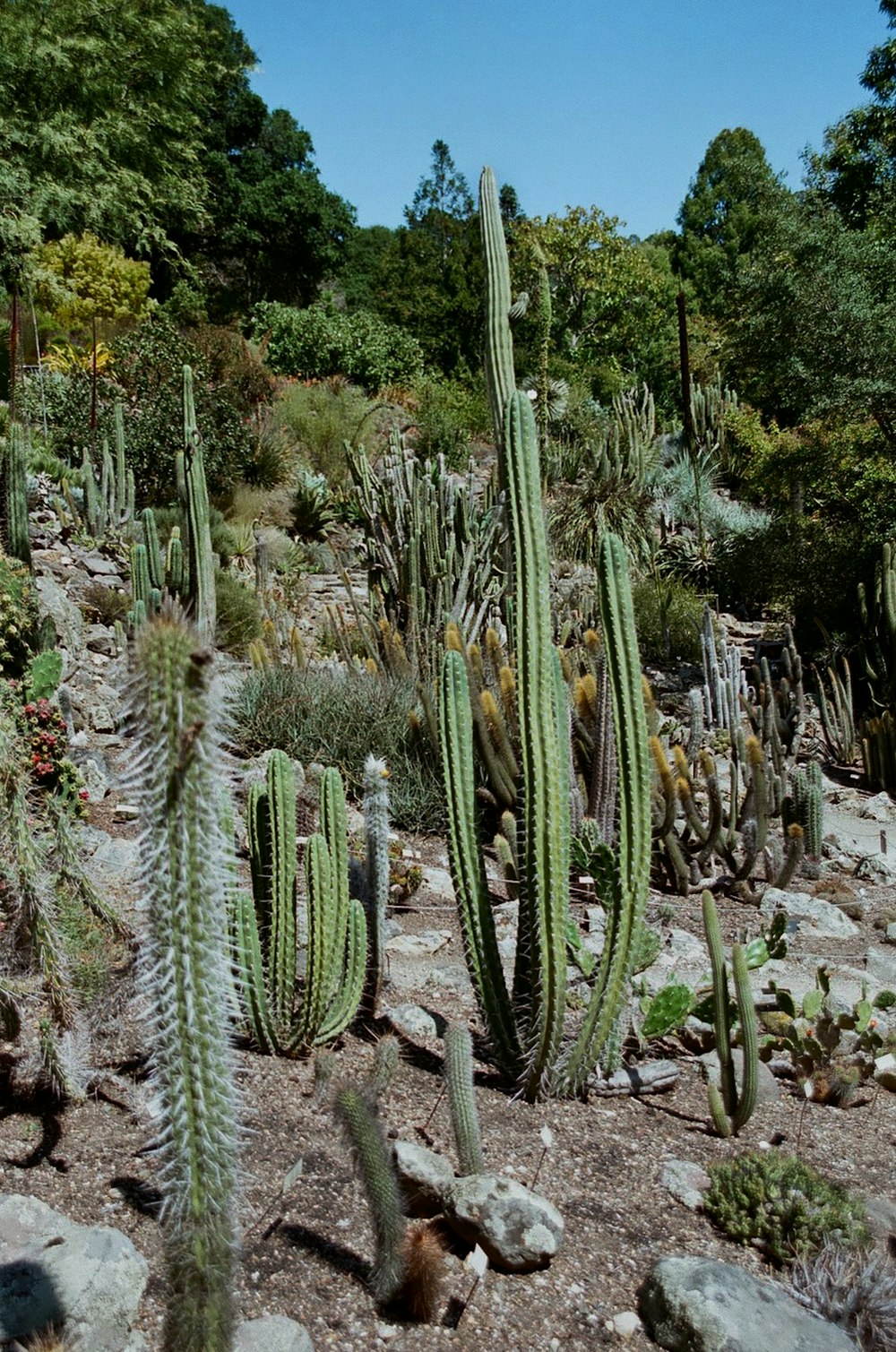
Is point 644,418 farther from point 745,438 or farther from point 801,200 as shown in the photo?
point 801,200

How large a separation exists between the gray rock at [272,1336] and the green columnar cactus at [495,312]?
110 inches

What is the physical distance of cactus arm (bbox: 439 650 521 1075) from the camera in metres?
3.09

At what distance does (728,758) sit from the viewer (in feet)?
27.3

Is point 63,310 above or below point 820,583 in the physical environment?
above

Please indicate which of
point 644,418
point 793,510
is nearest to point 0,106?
point 644,418

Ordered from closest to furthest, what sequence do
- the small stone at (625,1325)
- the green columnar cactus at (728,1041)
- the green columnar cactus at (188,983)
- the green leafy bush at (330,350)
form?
the green columnar cactus at (188,983)
the small stone at (625,1325)
the green columnar cactus at (728,1041)
the green leafy bush at (330,350)

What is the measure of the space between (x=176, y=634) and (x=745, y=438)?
17308 mm

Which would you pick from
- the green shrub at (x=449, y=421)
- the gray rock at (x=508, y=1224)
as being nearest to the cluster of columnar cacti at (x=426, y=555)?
the gray rock at (x=508, y=1224)

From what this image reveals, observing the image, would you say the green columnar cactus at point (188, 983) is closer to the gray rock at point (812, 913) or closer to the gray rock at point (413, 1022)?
the gray rock at point (413, 1022)

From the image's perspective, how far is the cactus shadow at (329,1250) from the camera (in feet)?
7.55

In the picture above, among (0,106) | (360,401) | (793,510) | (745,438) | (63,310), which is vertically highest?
(0,106)

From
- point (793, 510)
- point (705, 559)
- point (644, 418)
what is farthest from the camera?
point (644, 418)

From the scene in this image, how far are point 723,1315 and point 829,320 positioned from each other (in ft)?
34.0

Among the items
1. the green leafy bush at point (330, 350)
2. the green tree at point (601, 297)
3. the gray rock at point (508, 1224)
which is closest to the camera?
the gray rock at point (508, 1224)
